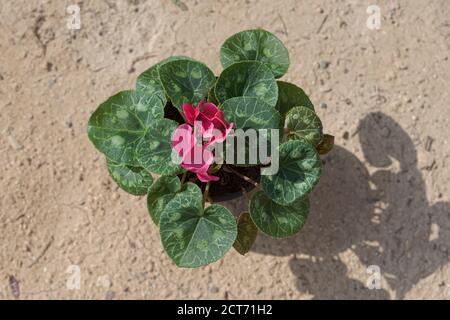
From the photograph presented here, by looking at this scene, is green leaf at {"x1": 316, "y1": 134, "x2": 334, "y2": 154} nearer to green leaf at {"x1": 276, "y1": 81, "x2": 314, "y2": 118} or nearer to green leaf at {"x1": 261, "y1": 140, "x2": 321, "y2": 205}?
green leaf at {"x1": 276, "y1": 81, "x2": 314, "y2": 118}

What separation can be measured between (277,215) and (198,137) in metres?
0.32

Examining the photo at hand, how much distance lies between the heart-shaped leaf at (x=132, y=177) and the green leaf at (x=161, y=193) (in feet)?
0.16

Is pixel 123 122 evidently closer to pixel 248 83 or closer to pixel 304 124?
pixel 248 83

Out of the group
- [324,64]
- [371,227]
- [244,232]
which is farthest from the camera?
[324,64]

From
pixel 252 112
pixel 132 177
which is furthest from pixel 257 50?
pixel 132 177

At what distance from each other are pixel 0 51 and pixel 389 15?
146 cm

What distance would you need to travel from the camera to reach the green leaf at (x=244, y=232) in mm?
1628

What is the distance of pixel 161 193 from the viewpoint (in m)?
1.55

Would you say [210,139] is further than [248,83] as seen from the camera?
No

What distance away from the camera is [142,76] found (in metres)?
1.59

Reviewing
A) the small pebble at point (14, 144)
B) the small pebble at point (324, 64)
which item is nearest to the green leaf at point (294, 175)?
the small pebble at point (324, 64)

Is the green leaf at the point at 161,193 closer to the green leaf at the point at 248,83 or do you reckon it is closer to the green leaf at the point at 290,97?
the green leaf at the point at 248,83

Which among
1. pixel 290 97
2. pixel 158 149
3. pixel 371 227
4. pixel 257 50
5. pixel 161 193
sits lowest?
pixel 371 227

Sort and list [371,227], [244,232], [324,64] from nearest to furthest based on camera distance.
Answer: [244,232] < [371,227] < [324,64]
